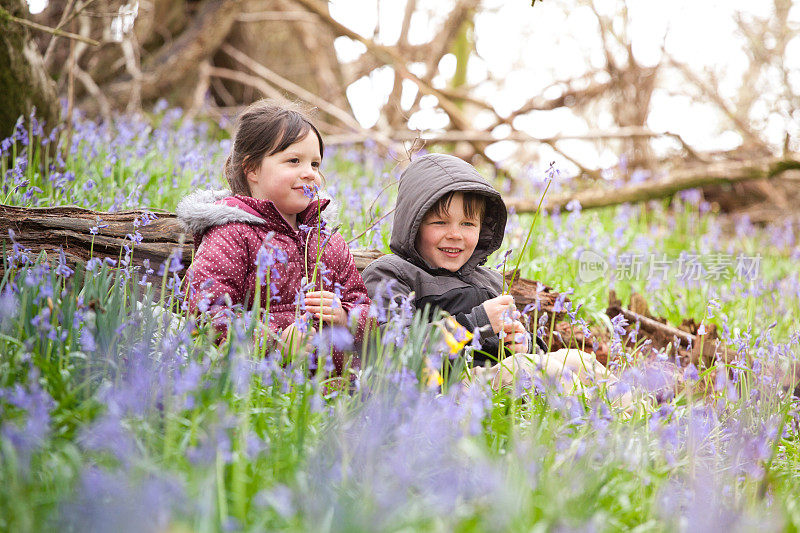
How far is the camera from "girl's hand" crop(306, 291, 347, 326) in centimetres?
289

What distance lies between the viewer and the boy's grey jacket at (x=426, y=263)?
3.43 meters

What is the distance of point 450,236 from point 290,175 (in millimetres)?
824

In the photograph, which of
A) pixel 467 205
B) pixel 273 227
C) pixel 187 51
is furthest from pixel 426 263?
pixel 187 51

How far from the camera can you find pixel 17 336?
7.75ft

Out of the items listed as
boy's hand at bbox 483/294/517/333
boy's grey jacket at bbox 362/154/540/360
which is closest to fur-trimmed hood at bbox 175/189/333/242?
boy's grey jacket at bbox 362/154/540/360

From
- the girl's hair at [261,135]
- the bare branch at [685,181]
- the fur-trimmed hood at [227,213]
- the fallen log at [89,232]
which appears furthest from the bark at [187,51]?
the fur-trimmed hood at [227,213]

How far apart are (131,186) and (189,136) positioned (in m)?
2.29

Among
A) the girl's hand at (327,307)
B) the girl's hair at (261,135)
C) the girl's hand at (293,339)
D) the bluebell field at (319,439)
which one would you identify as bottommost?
the bluebell field at (319,439)

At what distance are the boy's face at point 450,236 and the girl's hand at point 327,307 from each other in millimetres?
695

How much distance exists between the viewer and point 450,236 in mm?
3504

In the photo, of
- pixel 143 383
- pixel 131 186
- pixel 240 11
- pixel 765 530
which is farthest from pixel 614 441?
pixel 240 11

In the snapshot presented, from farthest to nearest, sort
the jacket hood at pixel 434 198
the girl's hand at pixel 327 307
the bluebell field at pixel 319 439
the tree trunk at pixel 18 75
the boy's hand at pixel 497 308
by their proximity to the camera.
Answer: the tree trunk at pixel 18 75 → the jacket hood at pixel 434 198 → the boy's hand at pixel 497 308 → the girl's hand at pixel 327 307 → the bluebell field at pixel 319 439

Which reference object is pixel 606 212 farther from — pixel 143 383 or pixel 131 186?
pixel 143 383

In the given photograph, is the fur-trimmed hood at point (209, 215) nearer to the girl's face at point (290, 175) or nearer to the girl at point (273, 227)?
the girl at point (273, 227)
